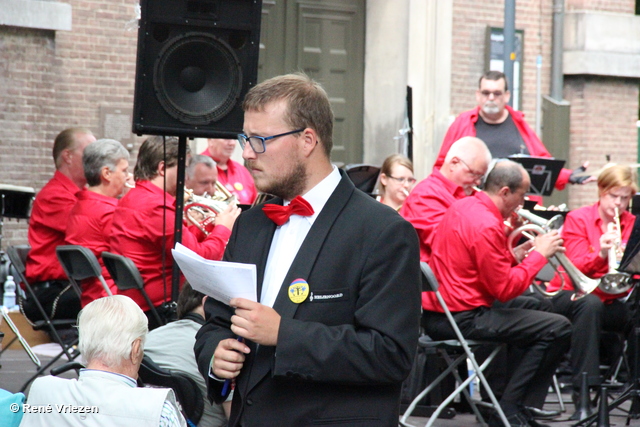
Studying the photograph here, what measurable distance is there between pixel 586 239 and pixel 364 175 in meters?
1.85

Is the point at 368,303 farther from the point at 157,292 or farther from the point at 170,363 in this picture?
the point at 157,292

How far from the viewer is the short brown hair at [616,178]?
23.6 feet

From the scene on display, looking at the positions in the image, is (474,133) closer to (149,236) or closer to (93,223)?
(93,223)

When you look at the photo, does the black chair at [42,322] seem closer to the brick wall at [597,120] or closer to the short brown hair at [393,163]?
the short brown hair at [393,163]

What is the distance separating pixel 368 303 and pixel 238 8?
9.16 ft

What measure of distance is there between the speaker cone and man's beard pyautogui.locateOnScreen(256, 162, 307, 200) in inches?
89.3

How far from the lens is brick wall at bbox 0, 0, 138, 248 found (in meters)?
9.40

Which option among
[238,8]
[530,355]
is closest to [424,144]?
[530,355]

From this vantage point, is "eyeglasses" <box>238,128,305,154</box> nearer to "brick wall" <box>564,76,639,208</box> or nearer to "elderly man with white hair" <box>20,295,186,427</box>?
"elderly man with white hair" <box>20,295,186,427</box>

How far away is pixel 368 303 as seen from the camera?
102 inches

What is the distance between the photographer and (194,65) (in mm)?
4906

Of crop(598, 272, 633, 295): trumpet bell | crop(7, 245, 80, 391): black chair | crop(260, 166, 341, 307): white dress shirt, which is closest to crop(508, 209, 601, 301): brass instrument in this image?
crop(598, 272, 633, 295): trumpet bell

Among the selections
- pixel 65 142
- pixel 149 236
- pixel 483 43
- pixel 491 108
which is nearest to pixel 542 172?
pixel 491 108

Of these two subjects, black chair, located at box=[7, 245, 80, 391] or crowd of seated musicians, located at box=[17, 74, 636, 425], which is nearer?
crowd of seated musicians, located at box=[17, 74, 636, 425]
